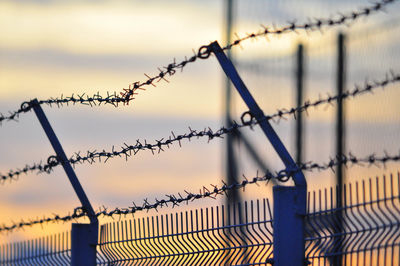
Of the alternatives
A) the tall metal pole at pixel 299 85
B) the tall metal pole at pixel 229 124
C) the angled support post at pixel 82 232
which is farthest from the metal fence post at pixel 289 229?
the tall metal pole at pixel 299 85

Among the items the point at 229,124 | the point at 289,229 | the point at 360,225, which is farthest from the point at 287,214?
the point at 229,124

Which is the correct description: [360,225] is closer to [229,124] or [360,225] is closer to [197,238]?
[197,238]

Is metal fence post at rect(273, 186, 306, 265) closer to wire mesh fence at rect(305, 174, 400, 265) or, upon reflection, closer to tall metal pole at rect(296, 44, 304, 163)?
wire mesh fence at rect(305, 174, 400, 265)

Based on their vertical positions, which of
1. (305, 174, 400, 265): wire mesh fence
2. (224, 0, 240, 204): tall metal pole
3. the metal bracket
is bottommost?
(305, 174, 400, 265): wire mesh fence

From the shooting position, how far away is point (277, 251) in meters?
4.51

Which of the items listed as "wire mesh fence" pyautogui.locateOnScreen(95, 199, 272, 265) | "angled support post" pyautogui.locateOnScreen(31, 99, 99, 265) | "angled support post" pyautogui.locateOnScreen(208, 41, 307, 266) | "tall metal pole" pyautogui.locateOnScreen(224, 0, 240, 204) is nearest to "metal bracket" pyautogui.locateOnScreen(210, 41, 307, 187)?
"angled support post" pyautogui.locateOnScreen(208, 41, 307, 266)

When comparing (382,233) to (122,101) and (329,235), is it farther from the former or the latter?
(122,101)

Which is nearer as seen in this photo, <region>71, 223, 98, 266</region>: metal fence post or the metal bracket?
the metal bracket

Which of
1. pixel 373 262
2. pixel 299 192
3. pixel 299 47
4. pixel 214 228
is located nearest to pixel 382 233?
pixel 373 262

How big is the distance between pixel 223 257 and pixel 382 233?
109 centimetres

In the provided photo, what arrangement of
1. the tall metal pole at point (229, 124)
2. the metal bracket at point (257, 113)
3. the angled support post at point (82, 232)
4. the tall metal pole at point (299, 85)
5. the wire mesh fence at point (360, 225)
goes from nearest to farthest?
the wire mesh fence at point (360, 225) → the metal bracket at point (257, 113) → the angled support post at point (82, 232) → the tall metal pole at point (229, 124) → the tall metal pole at point (299, 85)

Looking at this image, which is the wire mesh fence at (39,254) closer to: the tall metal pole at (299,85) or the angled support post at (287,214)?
the angled support post at (287,214)

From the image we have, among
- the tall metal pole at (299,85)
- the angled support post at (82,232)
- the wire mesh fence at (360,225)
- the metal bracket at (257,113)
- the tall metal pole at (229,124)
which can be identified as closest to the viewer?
the wire mesh fence at (360,225)

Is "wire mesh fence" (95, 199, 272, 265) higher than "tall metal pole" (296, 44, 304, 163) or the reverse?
the reverse
